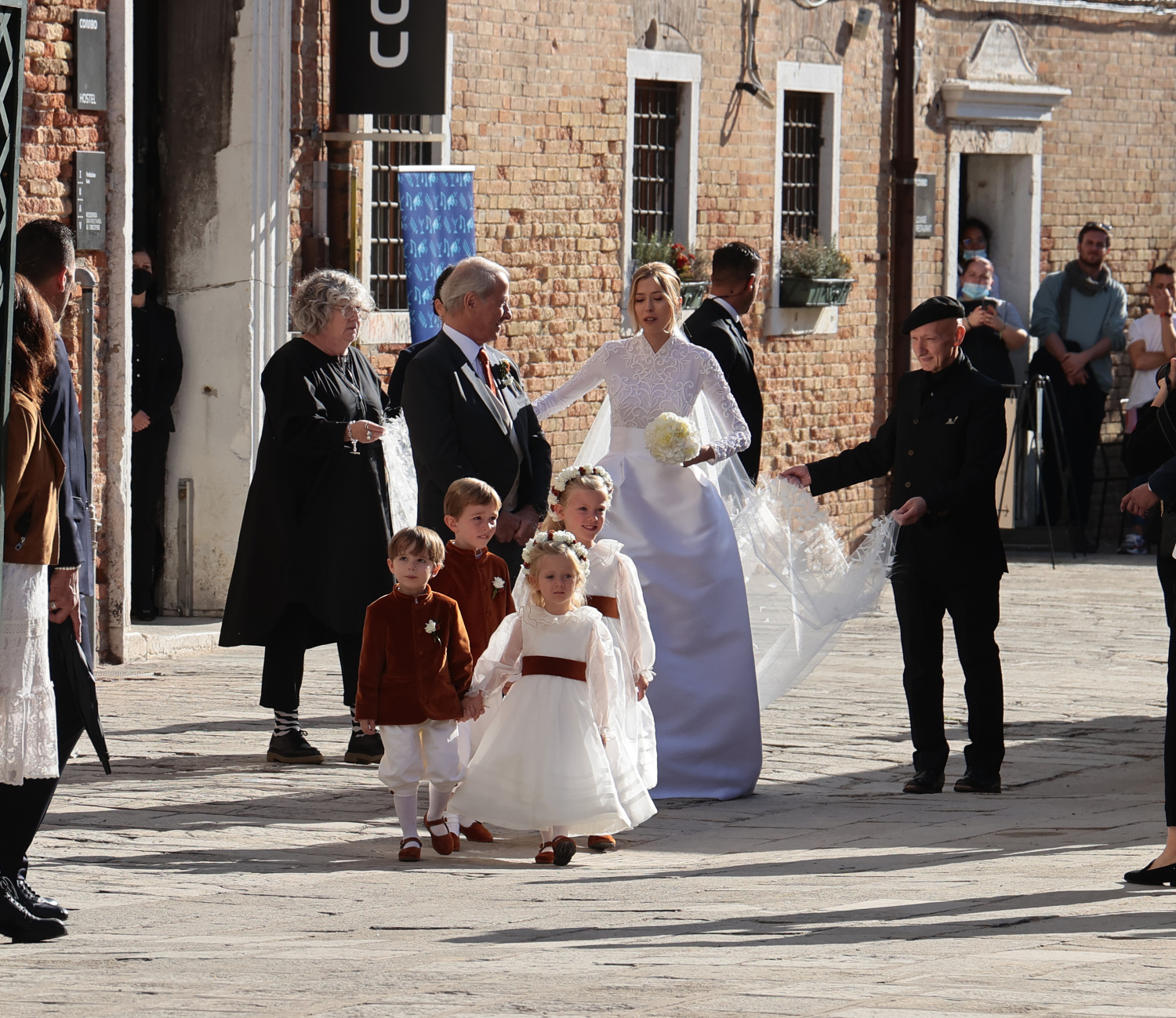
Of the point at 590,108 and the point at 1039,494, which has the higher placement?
the point at 590,108

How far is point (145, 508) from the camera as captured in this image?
44.0 feet

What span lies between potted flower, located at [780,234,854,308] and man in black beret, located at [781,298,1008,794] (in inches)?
362

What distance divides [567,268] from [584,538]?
27.3 feet

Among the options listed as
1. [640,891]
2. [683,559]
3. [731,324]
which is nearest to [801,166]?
[731,324]

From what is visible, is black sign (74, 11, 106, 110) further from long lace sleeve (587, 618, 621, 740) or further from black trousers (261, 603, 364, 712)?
long lace sleeve (587, 618, 621, 740)

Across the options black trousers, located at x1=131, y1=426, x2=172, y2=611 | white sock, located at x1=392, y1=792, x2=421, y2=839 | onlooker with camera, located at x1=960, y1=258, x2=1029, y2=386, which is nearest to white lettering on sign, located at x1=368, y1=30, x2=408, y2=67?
black trousers, located at x1=131, y1=426, x2=172, y2=611

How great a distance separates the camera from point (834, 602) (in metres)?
9.54

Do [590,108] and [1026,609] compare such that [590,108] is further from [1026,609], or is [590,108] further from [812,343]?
[1026,609]

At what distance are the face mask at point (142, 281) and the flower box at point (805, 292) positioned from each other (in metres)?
6.54

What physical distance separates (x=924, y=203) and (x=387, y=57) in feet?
24.6

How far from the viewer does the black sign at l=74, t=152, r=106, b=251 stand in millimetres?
11922

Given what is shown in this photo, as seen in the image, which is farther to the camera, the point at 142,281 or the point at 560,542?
the point at 142,281

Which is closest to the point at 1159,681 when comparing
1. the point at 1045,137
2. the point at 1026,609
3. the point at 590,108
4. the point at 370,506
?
the point at 1026,609

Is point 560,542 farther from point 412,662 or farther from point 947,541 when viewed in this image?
point 947,541
